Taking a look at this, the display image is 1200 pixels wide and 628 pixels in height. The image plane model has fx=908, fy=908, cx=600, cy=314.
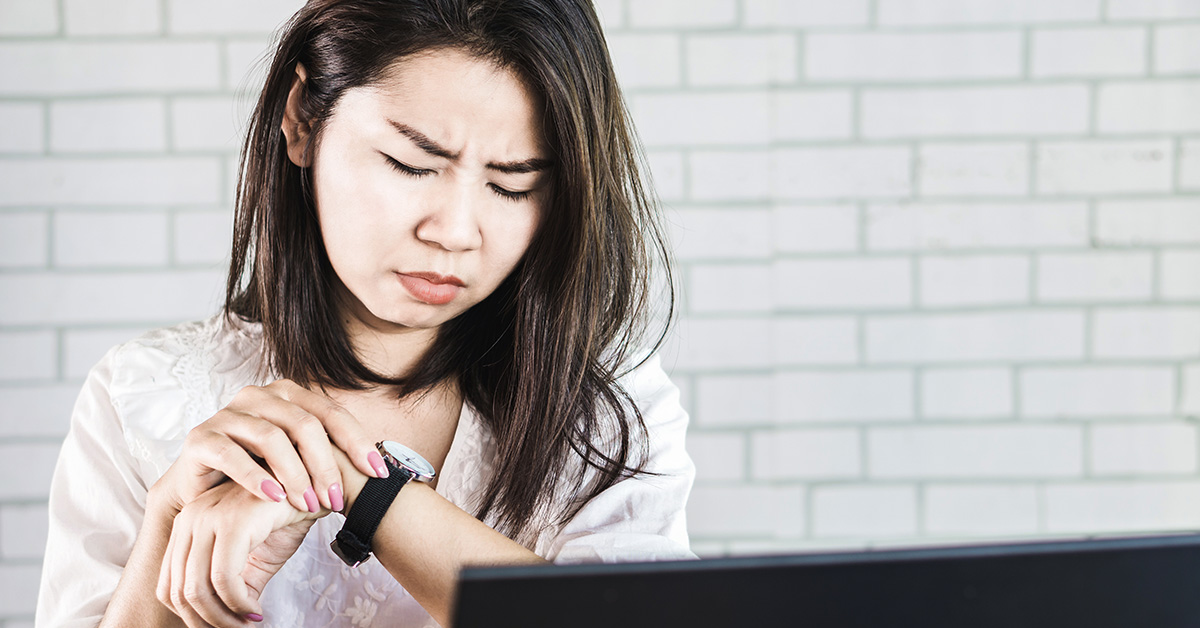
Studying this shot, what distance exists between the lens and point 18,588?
1.96m

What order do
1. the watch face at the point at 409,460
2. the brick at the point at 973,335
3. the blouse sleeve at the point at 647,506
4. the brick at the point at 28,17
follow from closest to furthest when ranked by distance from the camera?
the watch face at the point at 409,460, the blouse sleeve at the point at 647,506, the brick at the point at 28,17, the brick at the point at 973,335

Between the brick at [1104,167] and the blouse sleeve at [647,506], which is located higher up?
the brick at [1104,167]

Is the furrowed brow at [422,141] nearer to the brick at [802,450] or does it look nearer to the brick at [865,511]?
the brick at [802,450]

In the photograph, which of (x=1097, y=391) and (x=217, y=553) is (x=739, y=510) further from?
(x=217, y=553)

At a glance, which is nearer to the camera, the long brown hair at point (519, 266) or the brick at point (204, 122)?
the long brown hair at point (519, 266)

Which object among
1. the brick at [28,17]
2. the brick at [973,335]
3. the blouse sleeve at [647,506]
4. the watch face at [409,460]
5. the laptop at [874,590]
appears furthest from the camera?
the brick at [973,335]

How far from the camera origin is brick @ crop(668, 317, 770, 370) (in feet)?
6.54

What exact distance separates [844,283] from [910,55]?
0.51 metres

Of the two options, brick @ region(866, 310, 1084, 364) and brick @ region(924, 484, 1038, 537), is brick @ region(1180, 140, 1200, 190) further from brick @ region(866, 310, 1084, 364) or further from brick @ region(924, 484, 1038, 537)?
brick @ region(924, 484, 1038, 537)

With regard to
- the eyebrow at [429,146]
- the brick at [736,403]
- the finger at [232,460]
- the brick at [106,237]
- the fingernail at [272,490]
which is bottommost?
the brick at [736,403]

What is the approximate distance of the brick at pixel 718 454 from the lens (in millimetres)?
2012

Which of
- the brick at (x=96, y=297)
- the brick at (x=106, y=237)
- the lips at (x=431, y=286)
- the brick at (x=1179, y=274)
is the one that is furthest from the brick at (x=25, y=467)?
the brick at (x=1179, y=274)

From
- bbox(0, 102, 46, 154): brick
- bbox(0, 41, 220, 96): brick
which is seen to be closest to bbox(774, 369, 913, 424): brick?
bbox(0, 41, 220, 96): brick

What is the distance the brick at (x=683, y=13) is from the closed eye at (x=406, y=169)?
3.53 feet
